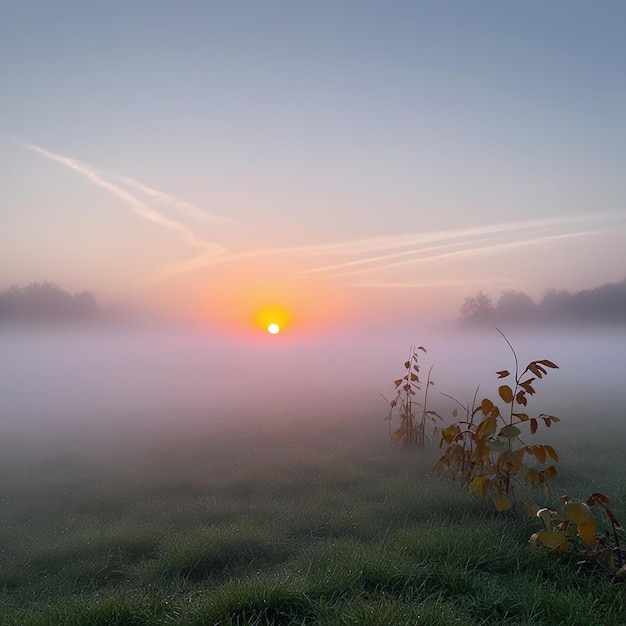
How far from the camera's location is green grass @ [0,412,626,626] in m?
4.52

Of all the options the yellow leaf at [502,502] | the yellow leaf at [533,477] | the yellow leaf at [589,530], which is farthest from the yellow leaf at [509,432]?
the yellow leaf at [589,530]

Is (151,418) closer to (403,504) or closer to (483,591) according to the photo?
(403,504)

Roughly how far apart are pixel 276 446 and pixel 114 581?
20.1 ft

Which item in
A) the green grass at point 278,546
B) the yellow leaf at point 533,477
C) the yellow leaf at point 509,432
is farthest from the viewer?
the yellow leaf at point 509,432

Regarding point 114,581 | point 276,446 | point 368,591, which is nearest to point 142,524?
point 114,581

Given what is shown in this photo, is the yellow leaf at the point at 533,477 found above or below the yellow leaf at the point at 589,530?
above

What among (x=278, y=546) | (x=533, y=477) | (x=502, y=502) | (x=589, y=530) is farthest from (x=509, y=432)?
(x=278, y=546)

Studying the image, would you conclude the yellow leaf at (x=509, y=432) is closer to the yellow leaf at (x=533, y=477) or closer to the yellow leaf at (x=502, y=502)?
the yellow leaf at (x=533, y=477)

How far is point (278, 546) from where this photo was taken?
20.7 feet

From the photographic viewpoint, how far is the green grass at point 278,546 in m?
4.52

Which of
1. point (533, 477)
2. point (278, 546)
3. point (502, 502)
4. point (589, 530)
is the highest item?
point (533, 477)

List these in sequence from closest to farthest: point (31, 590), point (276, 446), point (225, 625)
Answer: point (225, 625) < point (31, 590) < point (276, 446)

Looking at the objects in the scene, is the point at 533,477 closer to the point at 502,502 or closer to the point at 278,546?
the point at 502,502

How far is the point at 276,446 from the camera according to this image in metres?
11.6
